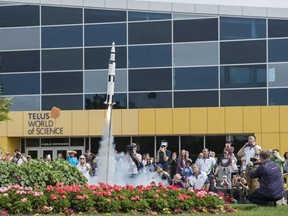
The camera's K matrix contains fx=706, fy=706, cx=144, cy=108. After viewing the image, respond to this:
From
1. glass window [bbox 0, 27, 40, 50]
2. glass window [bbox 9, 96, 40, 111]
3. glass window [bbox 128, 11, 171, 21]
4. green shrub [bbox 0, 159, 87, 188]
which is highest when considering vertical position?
glass window [bbox 128, 11, 171, 21]

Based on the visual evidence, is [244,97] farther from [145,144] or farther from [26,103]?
[26,103]

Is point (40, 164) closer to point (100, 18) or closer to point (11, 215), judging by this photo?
point (11, 215)

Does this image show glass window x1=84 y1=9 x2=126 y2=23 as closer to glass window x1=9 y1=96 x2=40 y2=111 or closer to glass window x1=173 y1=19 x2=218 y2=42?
glass window x1=173 y1=19 x2=218 y2=42

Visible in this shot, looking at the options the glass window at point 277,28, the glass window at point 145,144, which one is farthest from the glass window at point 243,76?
the glass window at point 145,144

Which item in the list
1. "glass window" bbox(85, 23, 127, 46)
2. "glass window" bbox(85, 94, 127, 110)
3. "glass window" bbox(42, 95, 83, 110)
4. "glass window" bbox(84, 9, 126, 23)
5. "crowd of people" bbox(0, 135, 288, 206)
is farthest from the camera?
"glass window" bbox(84, 9, 126, 23)

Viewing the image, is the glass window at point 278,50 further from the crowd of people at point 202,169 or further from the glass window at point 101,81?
the crowd of people at point 202,169

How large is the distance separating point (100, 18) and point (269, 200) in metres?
23.0

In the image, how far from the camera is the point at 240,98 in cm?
3522

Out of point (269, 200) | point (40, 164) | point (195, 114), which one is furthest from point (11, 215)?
point (195, 114)

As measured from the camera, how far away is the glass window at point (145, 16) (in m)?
36.8

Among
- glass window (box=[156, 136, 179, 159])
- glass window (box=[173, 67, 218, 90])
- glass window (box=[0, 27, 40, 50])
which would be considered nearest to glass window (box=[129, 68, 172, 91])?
glass window (box=[173, 67, 218, 90])

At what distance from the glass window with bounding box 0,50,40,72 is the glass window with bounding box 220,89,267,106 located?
397 inches

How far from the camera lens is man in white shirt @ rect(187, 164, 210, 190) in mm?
22203

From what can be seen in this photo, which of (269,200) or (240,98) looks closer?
(269,200)
